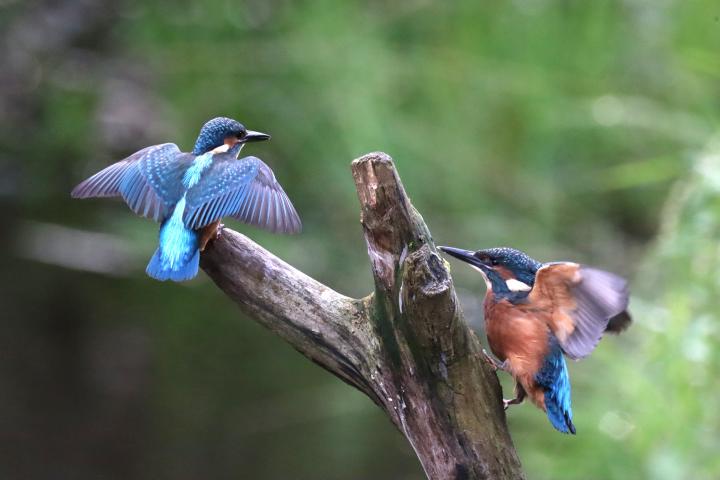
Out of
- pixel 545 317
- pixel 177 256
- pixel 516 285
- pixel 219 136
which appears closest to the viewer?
pixel 177 256

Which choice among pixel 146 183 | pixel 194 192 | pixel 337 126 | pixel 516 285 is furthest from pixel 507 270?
pixel 337 126

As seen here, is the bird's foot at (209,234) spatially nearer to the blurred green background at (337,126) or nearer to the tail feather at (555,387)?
the tail feather at (555,387)

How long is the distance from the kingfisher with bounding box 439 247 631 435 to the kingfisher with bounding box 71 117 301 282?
550mm

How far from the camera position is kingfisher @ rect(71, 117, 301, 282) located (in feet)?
9.29

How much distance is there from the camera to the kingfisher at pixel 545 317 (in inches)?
108

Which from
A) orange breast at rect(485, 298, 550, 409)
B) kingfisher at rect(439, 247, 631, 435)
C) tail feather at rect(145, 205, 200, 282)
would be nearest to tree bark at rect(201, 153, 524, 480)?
kingfisher at rect(439, 247, 631, 435)

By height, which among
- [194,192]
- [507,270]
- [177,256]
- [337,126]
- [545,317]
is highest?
[337,126]

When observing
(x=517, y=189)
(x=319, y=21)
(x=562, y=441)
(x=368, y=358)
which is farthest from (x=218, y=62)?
(x=368, y=358)

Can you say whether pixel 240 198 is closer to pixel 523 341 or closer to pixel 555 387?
pixel 523 341

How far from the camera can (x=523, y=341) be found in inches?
118

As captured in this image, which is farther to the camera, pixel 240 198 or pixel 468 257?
pixel 468 257

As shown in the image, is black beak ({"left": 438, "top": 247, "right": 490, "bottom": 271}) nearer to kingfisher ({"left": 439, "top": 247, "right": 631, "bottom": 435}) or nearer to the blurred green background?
kingfisher ({"left": 439, "top": 247, "right": 631, "bottom": 435})

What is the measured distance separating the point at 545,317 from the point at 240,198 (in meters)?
0.91

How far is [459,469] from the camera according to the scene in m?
2.60
